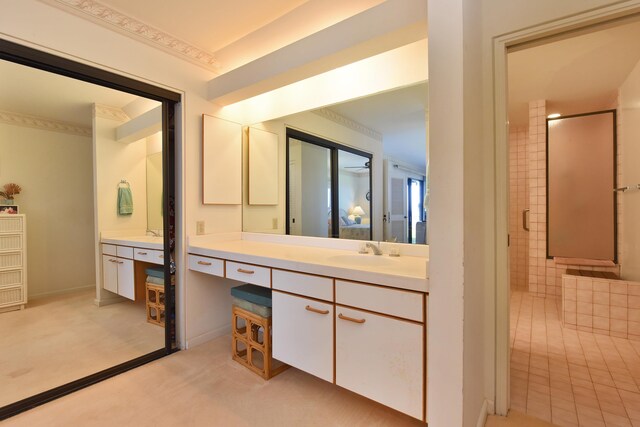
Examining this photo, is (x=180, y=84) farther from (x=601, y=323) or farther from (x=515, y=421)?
(x=601, y=323)

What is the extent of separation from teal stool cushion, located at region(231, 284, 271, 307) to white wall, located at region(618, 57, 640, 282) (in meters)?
3.24

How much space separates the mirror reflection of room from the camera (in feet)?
8.72

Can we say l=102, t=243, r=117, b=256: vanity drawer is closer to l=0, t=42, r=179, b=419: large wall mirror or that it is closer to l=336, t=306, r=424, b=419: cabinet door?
l=0, t=42, r=179, b=419: large wall mirror

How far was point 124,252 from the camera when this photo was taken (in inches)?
109

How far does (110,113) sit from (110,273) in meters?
1.68

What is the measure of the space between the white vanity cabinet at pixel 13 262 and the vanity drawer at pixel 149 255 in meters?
1.48

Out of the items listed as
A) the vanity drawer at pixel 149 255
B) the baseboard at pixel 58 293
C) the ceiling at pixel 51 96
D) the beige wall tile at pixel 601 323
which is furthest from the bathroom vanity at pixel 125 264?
the beige wall tile at pixel 601 323

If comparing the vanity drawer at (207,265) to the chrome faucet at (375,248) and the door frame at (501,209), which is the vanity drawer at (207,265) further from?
the door frame at (501,209)

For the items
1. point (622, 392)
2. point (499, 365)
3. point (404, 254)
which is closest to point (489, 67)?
point (404, 254)

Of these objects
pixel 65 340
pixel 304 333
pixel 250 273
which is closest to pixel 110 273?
pixel 65 340

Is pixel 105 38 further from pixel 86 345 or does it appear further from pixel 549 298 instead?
pixel 549 298

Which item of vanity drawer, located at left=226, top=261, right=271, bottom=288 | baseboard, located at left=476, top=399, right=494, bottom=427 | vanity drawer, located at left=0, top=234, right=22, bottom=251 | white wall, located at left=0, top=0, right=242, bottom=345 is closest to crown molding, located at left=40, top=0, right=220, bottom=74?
white wall, located at left=0, top=0, right=242, bottom=345

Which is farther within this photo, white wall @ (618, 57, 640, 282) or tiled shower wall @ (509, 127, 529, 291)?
tiled shower wall @ (509, 127, 529, 291)

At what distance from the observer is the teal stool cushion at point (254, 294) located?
1.90 metres
